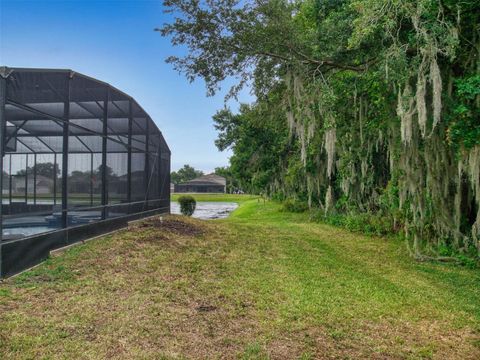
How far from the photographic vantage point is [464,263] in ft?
19.9

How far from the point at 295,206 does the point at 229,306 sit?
12.4 metres

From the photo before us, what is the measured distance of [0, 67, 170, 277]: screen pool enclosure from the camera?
445cm

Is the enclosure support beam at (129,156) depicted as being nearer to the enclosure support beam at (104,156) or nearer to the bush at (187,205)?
the enclosure support beam at (104,156)

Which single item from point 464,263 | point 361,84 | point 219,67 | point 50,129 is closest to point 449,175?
point 464,263

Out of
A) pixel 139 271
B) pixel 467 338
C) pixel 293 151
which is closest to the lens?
pixel 467 338

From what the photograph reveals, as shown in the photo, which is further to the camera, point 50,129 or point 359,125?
point 359,125

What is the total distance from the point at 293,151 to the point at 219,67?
787 cm

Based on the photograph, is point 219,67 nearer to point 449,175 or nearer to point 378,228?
point 449,175

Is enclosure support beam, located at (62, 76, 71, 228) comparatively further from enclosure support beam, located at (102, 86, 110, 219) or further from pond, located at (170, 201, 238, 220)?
pond, located at (170, 201, 238, 220)

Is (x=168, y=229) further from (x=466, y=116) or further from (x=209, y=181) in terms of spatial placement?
(x=209, y=181)

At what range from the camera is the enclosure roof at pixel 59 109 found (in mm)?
4633

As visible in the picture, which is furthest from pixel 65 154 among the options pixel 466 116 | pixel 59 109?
pixel 466 116

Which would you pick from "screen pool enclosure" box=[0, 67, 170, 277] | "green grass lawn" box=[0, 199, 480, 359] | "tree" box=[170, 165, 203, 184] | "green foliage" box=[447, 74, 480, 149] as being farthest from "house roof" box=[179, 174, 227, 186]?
"green foliage" box=[447, 74, 480, 149]

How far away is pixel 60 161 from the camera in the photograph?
18.9 feet
